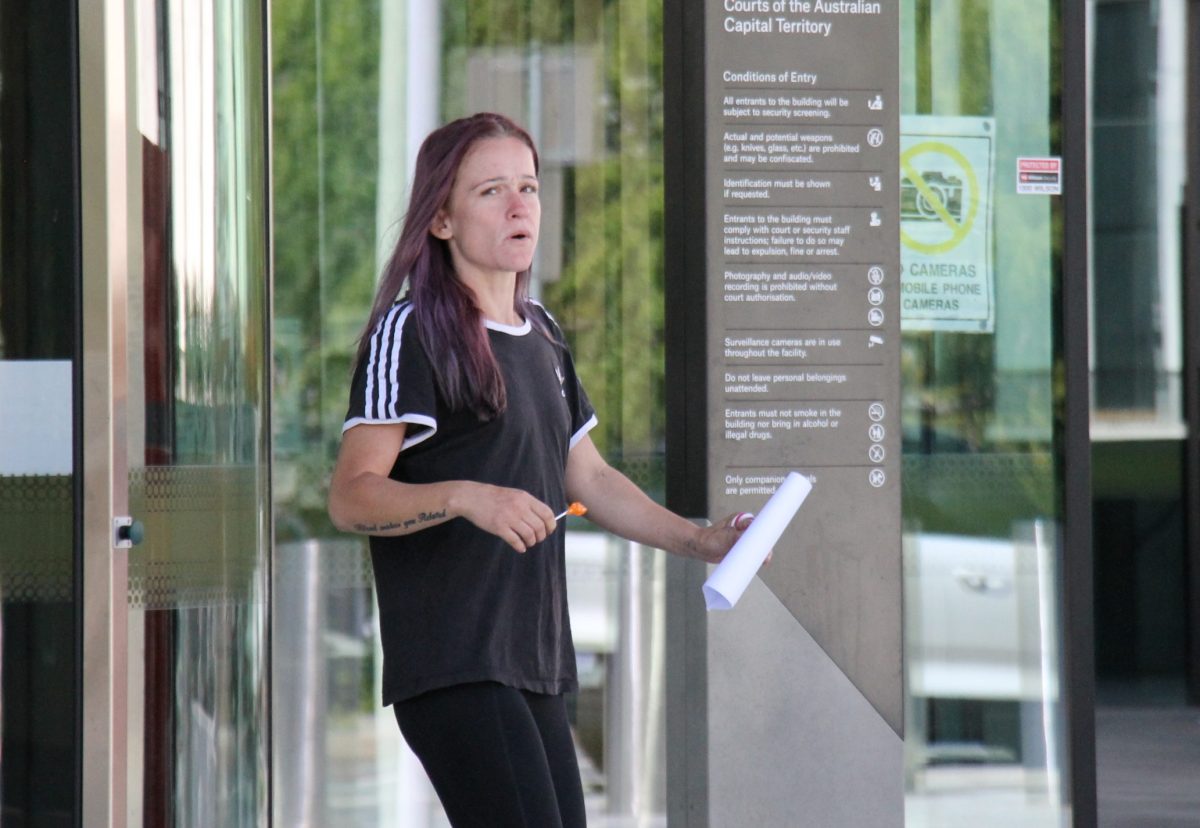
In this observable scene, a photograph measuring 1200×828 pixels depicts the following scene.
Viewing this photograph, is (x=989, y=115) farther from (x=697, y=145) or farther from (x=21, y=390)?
(x=21, y=390)

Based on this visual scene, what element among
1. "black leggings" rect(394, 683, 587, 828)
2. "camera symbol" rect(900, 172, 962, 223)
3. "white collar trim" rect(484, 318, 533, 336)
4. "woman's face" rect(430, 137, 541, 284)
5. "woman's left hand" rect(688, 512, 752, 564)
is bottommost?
"black leggings" rect(394, 683, 587, 828)

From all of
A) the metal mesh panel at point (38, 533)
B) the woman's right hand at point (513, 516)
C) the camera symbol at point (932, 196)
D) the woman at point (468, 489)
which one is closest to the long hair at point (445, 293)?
the woman at point (468, 489)

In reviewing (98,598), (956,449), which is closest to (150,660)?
(98,598)

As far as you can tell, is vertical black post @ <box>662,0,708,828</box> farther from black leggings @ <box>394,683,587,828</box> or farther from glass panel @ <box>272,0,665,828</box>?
black leggings @ <box>394,683,587,828</box>

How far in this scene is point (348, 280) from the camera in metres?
4.99

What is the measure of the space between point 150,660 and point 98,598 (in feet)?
0.84

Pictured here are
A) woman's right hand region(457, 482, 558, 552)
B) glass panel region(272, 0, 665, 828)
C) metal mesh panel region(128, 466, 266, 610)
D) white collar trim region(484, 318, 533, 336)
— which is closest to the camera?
woman's right hand region(457, 482, 558, 552)

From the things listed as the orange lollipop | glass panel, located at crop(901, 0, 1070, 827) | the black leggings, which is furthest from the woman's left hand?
glass panel, located at crop(901, 0, 1070, 827)

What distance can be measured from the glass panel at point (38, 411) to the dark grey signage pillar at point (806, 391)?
1628 mm

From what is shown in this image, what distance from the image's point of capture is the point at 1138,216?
33.4 ft

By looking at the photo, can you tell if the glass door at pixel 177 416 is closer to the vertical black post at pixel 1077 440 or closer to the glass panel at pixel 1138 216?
the vertical black post at pixel 1077 440

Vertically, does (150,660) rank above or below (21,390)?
below

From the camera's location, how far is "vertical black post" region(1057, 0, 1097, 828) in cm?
516

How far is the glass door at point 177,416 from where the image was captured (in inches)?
154
